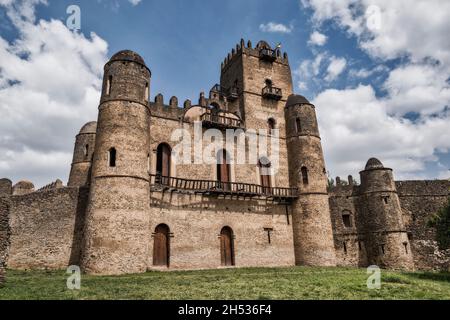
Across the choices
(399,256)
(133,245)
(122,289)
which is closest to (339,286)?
(122,289)

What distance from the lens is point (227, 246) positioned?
21.5 meters

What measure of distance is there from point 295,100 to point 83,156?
56.2 feet

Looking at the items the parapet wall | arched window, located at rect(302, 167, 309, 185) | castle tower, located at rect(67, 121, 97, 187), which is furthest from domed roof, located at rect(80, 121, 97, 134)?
the parapet wall

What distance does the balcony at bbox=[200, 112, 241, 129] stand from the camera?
22703 millimetres

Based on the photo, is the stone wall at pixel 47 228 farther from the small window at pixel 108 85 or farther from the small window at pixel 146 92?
the small window at pixel 146 92

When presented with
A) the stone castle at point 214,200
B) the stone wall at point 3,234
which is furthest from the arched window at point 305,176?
the stone wall at point 3,234

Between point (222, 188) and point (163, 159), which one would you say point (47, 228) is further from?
point (222, 188)

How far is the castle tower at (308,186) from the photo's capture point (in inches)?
909

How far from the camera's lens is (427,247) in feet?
89.6

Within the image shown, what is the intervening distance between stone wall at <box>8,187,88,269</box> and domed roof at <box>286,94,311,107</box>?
16.2 meters

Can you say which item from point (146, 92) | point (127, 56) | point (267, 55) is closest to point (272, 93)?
point (267, 55)

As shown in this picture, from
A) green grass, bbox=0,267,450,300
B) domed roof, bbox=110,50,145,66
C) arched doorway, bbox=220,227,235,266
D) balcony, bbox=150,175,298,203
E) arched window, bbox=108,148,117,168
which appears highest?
domed roof, bbox=110,50,145,66

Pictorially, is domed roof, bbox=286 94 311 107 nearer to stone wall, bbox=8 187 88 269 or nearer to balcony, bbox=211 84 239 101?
balcony, bbox=211 84 239 101
